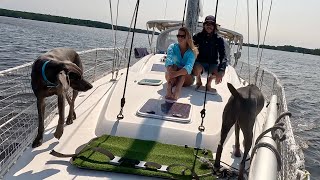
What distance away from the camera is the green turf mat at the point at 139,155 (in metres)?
4.01

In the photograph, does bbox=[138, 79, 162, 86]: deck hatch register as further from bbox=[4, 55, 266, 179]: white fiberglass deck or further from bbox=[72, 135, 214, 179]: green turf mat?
bbox=[72, 135, 214, 179]: green turf mat

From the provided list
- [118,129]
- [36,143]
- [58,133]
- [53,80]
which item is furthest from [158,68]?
[53,80]

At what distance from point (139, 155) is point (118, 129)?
0.78 meters

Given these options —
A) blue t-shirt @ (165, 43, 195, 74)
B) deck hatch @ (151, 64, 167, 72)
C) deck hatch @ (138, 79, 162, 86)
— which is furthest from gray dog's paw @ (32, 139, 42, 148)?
deck hatch @ (151, 64, 167, 72)

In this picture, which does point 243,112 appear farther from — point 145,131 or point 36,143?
point 36,143

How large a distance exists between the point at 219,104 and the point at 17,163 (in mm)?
3369

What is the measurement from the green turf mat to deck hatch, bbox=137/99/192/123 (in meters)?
0.57

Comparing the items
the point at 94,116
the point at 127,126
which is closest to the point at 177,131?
the point at 127,126

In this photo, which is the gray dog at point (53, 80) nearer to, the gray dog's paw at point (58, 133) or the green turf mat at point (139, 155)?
the gray dog's paw at point (58, 133)

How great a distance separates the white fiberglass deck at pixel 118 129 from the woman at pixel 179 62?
0.79ft

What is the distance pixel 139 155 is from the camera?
4.39 m

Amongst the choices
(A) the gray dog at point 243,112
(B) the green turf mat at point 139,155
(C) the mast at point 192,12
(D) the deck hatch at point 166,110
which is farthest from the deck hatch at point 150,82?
(A) the gray dog at point 243,112

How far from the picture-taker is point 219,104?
20.3ft

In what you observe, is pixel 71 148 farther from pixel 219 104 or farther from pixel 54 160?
pixel 219 104
